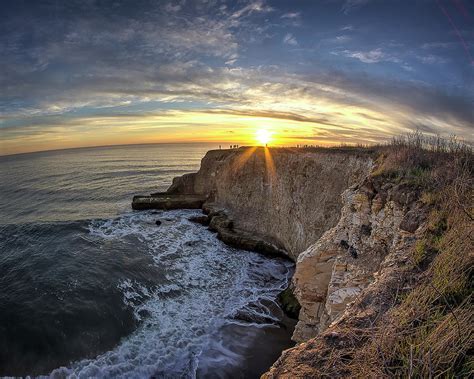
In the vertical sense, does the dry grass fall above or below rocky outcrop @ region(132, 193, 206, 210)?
above

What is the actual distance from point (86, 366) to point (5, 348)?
4.09 meters

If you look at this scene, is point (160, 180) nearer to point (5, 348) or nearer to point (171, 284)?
point (171, 284)

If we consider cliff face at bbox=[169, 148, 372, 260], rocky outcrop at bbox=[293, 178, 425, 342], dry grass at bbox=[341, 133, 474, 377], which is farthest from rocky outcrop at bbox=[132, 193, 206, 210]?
dry grass at bbox=[341, 133, 474, 377]

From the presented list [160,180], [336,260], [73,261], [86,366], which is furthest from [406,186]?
[160,180]

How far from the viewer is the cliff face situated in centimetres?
2011

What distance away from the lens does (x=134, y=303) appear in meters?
15.7

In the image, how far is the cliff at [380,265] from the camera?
346 cm

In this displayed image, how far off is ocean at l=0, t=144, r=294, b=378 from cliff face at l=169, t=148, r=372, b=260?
3282 millimetres

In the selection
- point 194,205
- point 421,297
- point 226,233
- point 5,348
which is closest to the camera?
point 421,297

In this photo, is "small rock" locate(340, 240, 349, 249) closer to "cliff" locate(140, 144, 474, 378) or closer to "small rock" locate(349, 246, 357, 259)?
"cliff" locate(140, 144, 474, 378)

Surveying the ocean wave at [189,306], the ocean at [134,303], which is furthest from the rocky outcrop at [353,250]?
the ocean wave at [189,306]

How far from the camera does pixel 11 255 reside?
864 inches

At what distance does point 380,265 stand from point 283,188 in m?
19.4

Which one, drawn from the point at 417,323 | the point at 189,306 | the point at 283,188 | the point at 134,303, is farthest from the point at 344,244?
the point at 283,188
